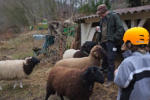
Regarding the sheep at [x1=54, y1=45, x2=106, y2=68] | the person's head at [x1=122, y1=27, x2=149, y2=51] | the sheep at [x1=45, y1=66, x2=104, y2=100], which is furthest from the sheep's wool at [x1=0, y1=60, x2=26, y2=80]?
the person's head at [x1=122, y1=27, x2=149, y2=51]

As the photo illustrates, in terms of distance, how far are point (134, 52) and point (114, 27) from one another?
326 cm

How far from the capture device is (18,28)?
3172 cm

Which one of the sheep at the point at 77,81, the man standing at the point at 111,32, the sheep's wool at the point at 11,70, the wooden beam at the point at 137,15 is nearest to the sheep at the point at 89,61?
the man standing at the point at 111,32

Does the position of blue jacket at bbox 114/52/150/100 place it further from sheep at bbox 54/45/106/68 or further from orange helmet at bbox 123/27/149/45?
sheep at bbox 54/45/106/68

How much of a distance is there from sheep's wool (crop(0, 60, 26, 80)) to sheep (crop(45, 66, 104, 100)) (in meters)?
2.33

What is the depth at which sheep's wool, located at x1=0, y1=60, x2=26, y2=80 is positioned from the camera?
20.0 feet

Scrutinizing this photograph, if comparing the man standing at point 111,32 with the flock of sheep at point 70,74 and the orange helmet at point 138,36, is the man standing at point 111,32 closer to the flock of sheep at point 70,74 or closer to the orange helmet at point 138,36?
the flock of sheep at point 70,74

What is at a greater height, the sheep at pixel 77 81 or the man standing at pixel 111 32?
the man standing at pixel 111 32

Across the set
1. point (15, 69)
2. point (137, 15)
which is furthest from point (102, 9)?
point (15, 69)

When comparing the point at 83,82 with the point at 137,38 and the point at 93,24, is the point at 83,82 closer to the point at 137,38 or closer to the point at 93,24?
the point at 137,38

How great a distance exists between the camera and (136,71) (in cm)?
205

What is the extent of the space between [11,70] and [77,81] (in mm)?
3227

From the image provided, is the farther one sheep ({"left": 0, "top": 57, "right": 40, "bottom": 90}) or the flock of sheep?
sheep ({"left": 0, "top": 57, "right": 40, "bottom": 90})

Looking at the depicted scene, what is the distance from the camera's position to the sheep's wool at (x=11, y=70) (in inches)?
240
